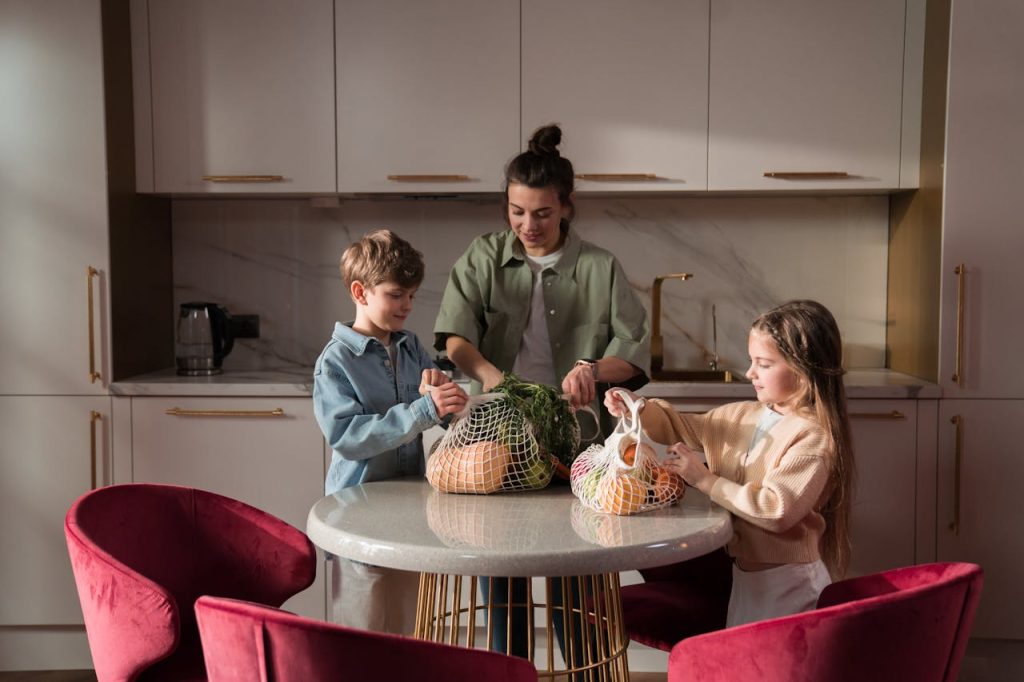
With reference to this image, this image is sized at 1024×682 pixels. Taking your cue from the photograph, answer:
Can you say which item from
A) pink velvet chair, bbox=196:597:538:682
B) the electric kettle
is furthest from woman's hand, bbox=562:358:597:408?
the electric kettle

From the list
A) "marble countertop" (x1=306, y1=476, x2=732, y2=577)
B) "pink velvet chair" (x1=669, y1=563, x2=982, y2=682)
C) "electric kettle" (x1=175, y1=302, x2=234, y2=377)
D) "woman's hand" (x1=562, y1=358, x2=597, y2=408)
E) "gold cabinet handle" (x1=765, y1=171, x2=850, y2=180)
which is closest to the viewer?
"pink velvet chair" (x1=669, y1=563, x2=982, y2=682)

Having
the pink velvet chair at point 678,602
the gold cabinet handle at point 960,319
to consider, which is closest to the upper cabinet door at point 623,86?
the gold cabinet handle at point 960,319

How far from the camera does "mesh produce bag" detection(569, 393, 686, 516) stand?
1.56m

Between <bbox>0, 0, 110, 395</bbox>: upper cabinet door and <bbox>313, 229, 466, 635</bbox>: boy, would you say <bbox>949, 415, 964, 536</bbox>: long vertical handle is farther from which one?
<bbox>0, 0, 110, 395</bbox>: upper cabinet door

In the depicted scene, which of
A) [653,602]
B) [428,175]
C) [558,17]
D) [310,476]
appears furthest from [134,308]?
[653,602]

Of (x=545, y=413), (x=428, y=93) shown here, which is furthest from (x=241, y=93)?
(x=545, y=413)

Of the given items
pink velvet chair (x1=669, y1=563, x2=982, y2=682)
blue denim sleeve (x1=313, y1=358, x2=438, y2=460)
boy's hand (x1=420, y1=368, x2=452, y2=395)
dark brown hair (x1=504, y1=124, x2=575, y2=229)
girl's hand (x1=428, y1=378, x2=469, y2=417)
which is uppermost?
dark brown hair (x1=504, y1=124, x2=575, y2=229)

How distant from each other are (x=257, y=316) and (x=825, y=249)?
1.93 meters

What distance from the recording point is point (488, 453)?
1675mm

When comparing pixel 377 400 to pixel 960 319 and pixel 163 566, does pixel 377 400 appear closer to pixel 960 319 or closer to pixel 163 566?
pixel 163 566

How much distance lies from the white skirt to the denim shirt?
24.6 inches

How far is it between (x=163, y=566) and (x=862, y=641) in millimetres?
1123

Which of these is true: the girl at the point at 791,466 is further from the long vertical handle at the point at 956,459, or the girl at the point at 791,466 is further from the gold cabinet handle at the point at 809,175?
the gold cabinet handle at the point at 809,175

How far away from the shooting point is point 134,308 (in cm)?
311
